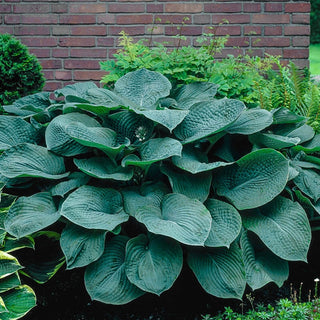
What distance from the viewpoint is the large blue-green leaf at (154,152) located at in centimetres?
191

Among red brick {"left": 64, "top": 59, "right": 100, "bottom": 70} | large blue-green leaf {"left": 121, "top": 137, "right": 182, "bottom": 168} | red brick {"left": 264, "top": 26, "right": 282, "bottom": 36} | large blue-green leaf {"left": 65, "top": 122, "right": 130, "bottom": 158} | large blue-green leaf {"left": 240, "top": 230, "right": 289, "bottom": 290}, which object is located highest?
red brick {"left": 264, "top": 26, "right": 282, "bottom": 36}

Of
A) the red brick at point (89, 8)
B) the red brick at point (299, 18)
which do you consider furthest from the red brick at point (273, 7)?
the red brick at point (89, 8)

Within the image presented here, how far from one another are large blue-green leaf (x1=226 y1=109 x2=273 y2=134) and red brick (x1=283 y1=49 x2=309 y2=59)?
8.10 feet

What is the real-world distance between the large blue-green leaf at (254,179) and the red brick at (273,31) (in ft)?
8.88

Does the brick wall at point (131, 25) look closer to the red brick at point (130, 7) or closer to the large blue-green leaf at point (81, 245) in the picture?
the red brick at point (130, 7)

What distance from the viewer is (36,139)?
2371 mm

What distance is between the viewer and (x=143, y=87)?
249cm

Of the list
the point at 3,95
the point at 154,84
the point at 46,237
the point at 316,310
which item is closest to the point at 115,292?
the point at 46,237

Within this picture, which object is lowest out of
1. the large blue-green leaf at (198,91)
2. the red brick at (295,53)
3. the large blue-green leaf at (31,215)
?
the large blue-green leaf at (31,215)

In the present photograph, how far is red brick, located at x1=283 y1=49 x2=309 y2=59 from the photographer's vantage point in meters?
4.50

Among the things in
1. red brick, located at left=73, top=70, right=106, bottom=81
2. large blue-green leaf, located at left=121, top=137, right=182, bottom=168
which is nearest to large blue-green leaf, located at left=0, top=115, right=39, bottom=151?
large blue-green leaf, located at left=121, top=137, right=182, bottom=168

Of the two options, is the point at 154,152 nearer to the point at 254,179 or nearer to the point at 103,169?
the point at 103,169

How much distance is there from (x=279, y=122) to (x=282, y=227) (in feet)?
2.11

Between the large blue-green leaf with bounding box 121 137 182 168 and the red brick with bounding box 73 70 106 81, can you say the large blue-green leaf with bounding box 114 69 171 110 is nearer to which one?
the large blue-green leaf with bounding box 121 137 182 168
